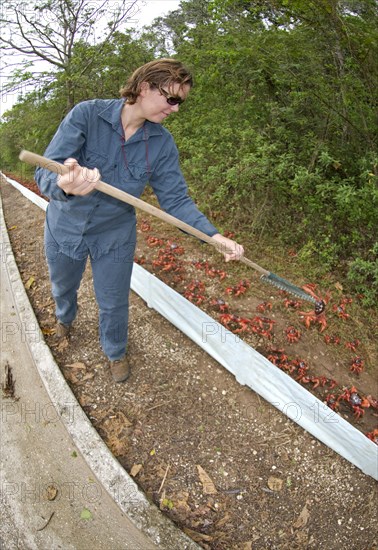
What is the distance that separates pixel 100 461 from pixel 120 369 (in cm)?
80

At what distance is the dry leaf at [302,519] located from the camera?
8.79 feet

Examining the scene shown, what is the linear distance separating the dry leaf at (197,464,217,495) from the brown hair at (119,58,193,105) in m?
2.60

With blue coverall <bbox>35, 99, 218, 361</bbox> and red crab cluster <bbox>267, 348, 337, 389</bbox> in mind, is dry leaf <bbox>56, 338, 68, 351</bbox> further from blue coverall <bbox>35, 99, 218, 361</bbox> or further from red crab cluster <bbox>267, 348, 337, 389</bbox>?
red crab cluster <bbox>267, 348, 337, 389</bbox>

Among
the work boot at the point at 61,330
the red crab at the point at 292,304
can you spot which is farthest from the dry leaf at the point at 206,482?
the red crab at the point at 292,304

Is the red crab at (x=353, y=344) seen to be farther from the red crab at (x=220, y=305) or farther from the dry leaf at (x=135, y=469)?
the dry leaf at (x=135, y=469)

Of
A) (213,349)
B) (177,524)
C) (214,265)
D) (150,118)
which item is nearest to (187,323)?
(213,349)

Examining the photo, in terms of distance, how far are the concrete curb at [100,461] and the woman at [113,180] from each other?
1.98 ft

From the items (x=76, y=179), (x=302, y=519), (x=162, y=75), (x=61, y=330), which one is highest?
(x=162, y=75)

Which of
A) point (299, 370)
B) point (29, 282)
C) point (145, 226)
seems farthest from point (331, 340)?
point (29, 282)

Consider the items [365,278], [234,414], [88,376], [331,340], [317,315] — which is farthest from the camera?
[365,278]

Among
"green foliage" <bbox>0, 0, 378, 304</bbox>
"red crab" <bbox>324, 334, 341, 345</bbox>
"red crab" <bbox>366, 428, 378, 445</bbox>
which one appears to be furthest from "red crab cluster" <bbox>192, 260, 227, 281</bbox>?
"red crab" <bbox>366, 428, 378, 445</bbox>

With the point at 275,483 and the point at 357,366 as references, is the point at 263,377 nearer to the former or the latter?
the point at 275,483

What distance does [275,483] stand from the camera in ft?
9.46

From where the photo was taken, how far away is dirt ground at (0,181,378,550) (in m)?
2.70
